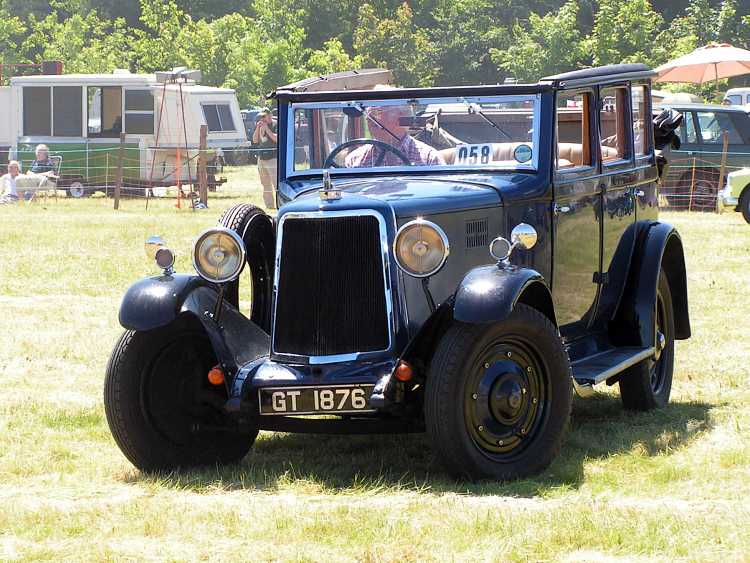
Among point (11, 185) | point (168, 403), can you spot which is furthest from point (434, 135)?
point (11, 185)

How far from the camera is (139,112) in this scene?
1070 inches

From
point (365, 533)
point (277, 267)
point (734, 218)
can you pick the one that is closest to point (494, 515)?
point (365, 533)

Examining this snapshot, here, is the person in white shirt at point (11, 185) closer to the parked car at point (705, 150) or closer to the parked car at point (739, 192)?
the parked car at point (705, 150)

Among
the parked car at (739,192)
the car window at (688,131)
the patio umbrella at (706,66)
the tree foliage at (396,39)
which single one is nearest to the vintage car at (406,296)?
the parked car at (739,192)

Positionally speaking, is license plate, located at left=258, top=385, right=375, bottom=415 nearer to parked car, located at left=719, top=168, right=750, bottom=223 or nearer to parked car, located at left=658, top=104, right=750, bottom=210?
parked car, located at left=719, top=168, right=750, bottom=223

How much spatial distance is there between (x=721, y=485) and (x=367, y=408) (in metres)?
1.53

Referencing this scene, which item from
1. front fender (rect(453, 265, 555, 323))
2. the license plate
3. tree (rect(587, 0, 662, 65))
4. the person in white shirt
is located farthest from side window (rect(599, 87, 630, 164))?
tree (rect(587, 0, 662, 65))

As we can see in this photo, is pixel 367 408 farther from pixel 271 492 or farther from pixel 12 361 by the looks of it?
pixel 12 361

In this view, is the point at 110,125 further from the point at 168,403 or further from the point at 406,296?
the point at 406,296

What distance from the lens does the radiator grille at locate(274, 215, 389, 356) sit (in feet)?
19.0

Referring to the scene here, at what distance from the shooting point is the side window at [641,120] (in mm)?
7750

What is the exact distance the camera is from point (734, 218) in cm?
2031

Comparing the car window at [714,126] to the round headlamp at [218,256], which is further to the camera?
the car window at [714,126]

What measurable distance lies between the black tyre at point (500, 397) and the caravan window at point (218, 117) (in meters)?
23.3
